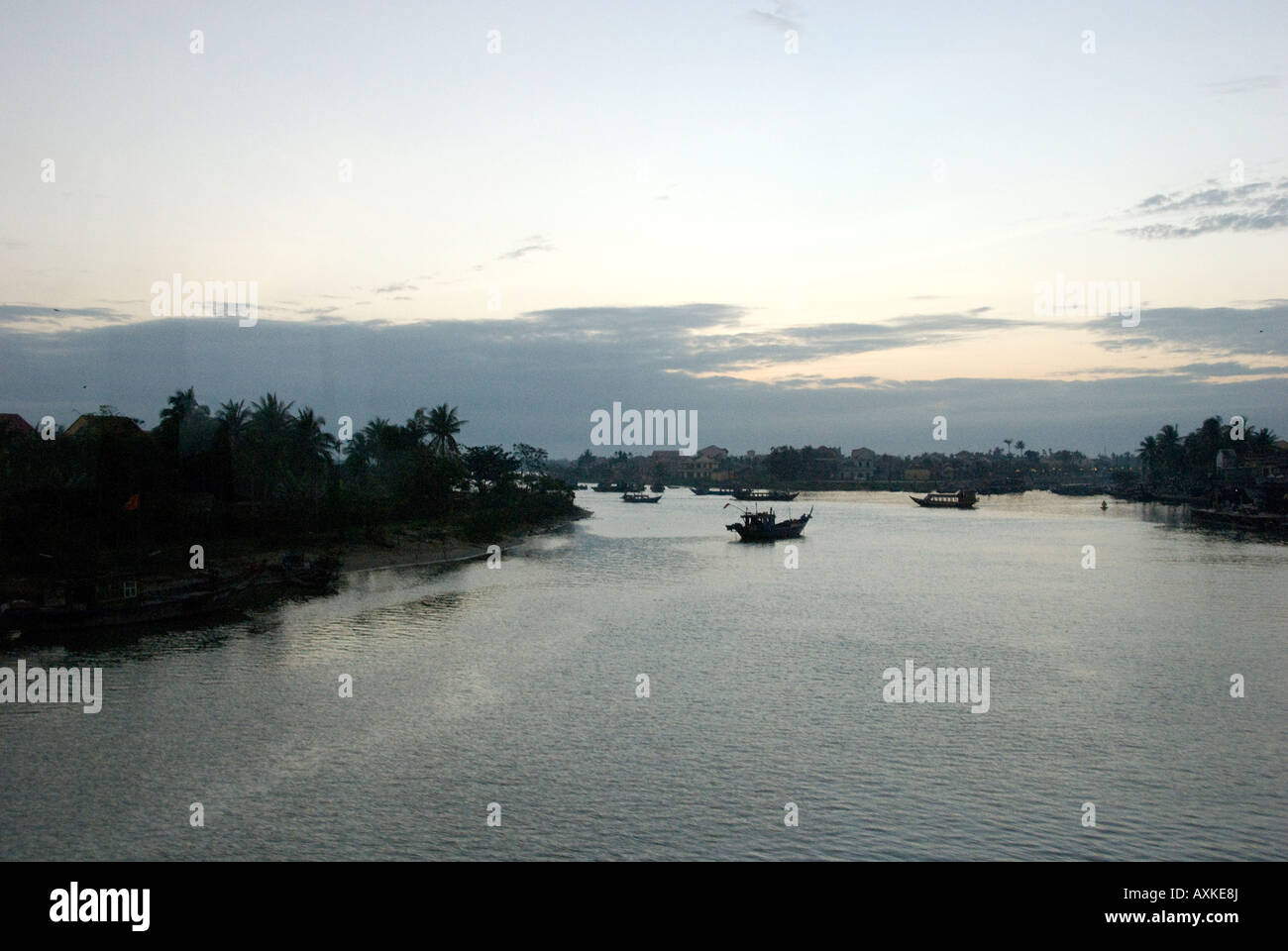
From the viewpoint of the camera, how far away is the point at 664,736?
20062 mm

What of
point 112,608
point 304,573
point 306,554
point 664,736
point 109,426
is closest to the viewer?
point 664,736

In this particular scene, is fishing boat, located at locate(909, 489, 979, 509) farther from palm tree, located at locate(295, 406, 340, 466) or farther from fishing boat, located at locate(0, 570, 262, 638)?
fishing boat, located at locate(0, 570, 262, 638)

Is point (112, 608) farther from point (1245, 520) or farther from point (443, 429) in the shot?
point (1245, 520)

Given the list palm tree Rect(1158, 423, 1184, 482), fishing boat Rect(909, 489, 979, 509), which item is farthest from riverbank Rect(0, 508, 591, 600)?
palm tree Rect(1158, 423, 1184, 482)

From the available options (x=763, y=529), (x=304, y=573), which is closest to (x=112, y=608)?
(x=304, y=573)

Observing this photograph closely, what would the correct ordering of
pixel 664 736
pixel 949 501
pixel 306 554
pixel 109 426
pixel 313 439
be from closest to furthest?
1. pixel 664 736
2. pixel 109 426
3. pixel 306 554
4. pixel 313 439
5. pixel 949 501

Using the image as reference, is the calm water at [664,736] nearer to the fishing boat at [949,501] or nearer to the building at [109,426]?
the building at [109,426]

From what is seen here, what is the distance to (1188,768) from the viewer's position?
18141 mm

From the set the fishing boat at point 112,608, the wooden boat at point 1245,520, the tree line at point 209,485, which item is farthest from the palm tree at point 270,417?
the wooden boat at point 1245,520

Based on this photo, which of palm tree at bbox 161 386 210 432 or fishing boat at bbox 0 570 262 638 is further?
palm tree at bbox 161 386 210 432

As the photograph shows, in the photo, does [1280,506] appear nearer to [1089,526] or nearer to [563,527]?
[1089,526]

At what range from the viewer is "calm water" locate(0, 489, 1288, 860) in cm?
1489

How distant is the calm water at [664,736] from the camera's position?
14.9 metres
